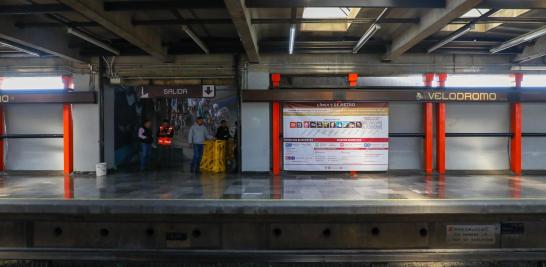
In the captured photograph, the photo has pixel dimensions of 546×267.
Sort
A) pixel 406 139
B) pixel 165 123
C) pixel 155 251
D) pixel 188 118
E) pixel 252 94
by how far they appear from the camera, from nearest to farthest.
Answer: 1. pixel 155 251
2. pixel 252 94
3. pixel 406 139
4. pixel 165 123
5. pixel 188 118

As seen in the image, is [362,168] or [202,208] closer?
[202,208]

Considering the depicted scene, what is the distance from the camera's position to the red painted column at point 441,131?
11375mm

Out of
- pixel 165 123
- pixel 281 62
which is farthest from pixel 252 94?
pixel 165 123

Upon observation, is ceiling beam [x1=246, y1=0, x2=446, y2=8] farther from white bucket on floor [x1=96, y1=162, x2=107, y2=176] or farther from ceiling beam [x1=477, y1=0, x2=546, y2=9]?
white bucket on floor [x1=96, y1=162, x2=107, y2=176]

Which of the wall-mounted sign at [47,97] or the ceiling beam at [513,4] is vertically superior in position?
the ceiling beam at [513,4]

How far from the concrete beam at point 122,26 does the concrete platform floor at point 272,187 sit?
345 cm

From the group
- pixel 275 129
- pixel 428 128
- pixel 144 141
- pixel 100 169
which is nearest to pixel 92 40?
pixel 144 141

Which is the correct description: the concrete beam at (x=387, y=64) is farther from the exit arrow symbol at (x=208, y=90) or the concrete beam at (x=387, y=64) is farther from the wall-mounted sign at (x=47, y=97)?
the wall-mounted sign at (x=47, y=97)

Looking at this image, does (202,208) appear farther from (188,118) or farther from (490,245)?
(188,118)

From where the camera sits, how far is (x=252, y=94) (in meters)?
11.0

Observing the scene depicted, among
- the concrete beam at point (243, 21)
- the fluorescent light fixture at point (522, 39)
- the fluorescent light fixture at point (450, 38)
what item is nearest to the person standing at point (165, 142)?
the concrete beam at point (243, 21)

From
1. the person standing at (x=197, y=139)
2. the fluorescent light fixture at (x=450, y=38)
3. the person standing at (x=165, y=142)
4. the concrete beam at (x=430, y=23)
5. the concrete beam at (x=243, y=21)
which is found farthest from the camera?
the person standing at (x=165, y=142)

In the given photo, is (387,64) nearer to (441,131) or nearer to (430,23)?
(441,131)

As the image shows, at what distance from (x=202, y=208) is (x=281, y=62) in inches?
244
